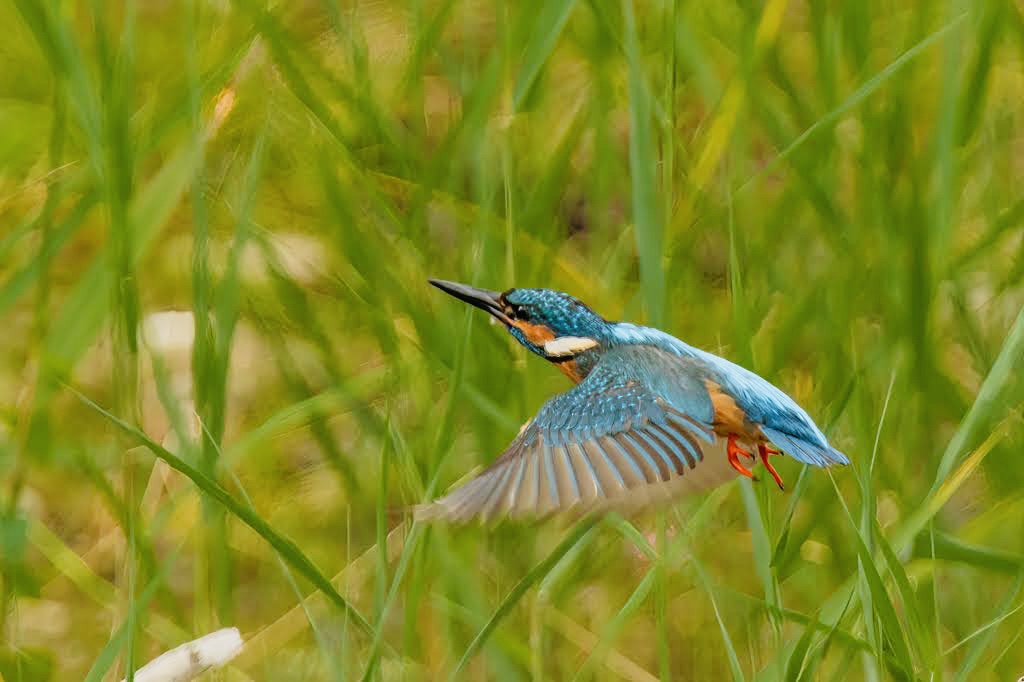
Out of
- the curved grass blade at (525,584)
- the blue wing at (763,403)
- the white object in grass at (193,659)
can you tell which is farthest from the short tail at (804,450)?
the white object in grass at (193,659)

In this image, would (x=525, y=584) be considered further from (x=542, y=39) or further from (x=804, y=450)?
(x=542, y=39)

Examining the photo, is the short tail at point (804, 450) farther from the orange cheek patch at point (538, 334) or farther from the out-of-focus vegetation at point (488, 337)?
the orange cheek patch at point (538, 334)

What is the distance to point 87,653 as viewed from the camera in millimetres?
2035

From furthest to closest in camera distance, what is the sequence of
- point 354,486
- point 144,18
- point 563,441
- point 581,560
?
point 144,18
point 354,486
point 581,560
point 563,441

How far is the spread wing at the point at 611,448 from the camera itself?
4.30 ft

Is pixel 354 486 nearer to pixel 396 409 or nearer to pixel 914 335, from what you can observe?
pixel 396 409

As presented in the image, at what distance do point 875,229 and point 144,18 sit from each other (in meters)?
1.46

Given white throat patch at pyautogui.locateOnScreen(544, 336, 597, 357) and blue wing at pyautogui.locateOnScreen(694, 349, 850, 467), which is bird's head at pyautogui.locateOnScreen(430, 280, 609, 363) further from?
blue wing at pyautogui.locateOnScreen(694, 349, 850, 467)

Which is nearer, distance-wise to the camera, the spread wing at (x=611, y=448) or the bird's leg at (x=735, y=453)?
the spread wing at (x=611, y=448)

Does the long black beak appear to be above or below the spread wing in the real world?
above

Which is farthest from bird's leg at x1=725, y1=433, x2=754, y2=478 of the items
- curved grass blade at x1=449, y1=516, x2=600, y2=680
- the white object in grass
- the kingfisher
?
the white object in grass

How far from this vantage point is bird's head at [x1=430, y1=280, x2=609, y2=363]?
5.14ft

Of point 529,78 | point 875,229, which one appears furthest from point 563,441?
point 875,229

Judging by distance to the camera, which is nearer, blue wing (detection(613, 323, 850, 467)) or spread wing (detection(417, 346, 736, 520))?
spread wing (detection(417, 346, 736, 520))
